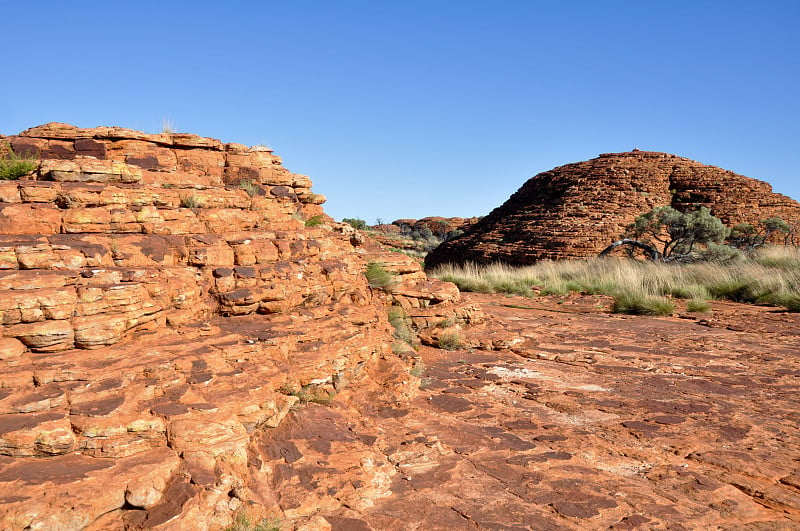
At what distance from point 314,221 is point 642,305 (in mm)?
7641

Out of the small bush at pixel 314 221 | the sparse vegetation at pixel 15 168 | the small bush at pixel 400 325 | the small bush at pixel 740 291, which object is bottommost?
the small bush at pixel 400 325

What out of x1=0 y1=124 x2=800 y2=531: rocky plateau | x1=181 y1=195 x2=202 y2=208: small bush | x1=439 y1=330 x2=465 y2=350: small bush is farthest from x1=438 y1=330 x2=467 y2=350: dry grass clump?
x1=181 y1=195 x2=202 y2=208: small bush

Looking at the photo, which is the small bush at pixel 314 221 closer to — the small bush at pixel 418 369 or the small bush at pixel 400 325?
the small bush at pixel 400 325

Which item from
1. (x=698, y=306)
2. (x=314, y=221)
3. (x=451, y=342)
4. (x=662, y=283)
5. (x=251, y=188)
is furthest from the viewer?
(x=662, y=283)

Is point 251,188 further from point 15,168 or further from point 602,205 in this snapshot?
point 602,205

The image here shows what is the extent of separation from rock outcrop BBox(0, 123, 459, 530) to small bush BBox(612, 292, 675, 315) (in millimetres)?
7006

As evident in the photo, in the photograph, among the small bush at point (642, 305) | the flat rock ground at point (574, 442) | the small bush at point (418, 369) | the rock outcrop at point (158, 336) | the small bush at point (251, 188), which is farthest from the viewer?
the small bush at point (642, 305)

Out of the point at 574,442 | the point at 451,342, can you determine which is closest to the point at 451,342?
the point at 451,342

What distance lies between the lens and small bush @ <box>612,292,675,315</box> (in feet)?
35.9

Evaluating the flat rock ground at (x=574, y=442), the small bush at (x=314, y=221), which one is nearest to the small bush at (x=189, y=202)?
the small bush at (x=314, y=221)

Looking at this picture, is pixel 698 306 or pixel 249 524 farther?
pixel 698 306

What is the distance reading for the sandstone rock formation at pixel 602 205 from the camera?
78.0 feet

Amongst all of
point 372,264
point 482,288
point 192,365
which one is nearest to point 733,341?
point 372,264

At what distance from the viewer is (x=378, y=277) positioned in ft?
24.3
